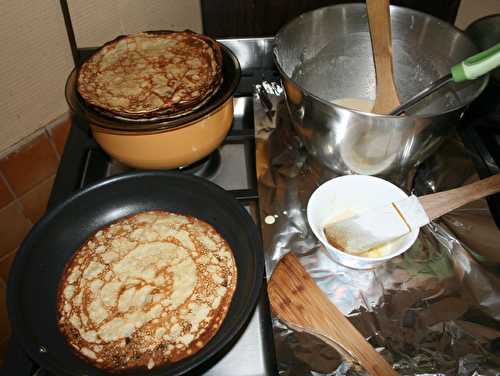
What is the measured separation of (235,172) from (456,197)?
0.44 metres

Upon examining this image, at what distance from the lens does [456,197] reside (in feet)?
2.63

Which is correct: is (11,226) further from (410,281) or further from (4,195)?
(410,281)

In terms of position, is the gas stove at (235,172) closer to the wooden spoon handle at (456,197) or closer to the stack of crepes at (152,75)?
the stack of crepes at (152,75)

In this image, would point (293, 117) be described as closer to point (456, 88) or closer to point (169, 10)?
point (456, 88)

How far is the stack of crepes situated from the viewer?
77 cm

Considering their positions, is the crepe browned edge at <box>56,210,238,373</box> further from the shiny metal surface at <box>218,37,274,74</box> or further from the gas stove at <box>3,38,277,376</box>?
the shiny metal surface at <box>218,37,274,74</box>

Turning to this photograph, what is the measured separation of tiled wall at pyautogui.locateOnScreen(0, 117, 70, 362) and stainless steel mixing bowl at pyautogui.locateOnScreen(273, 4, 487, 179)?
592 mm

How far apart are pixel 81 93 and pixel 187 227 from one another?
0.31m

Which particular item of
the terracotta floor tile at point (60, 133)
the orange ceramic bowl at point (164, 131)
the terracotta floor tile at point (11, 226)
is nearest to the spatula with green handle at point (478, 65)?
the orange ceramic bowl at point (164, 131)

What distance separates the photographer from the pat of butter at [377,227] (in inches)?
29.5

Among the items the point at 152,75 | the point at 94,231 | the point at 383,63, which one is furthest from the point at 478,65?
the point at 94,231

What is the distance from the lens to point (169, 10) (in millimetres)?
1241

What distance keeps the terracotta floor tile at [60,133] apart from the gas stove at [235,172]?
77mm

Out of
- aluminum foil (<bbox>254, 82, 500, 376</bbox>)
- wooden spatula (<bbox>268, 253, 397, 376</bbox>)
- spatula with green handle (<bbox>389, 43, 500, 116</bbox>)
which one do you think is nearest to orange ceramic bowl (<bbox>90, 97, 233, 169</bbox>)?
aluminum foil (<bbox>254, 82, 500, 376</bbox>)
